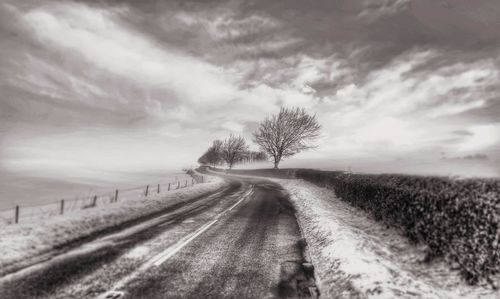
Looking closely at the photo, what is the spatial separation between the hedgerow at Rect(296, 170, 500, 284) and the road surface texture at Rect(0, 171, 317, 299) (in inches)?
114

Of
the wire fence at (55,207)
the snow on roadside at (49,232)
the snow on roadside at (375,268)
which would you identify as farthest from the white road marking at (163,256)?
the wire fence at (55,207)

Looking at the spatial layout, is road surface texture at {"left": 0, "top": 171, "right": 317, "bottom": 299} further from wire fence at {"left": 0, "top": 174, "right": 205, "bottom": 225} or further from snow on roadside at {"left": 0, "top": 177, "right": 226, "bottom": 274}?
wire fence at {"left": 0, "top": 174, "right": 205, "bottom": 225}

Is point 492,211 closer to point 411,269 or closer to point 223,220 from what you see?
point 411,269

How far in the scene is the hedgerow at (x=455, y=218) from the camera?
16.0ft

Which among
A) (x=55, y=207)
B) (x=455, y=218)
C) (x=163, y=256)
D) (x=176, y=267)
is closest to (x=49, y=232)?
(x=163, y=256)

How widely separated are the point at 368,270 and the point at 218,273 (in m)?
3.08

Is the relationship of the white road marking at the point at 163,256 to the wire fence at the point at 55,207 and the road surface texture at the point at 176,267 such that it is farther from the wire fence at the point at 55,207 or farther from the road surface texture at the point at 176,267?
the wire fence at the point at 55,207

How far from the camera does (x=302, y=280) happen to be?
571 cm

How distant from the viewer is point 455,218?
17.8ft

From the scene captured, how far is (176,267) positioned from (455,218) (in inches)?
232

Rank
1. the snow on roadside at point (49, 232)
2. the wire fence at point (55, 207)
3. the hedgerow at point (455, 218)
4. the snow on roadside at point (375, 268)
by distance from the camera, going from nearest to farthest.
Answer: the snow on roadside at point (375, 268)
the hedgerow at point (455, 218)
the snow on roadside at point (49, 232)
the wire fence at point (55, 207)

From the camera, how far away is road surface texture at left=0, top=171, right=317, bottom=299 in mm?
4910

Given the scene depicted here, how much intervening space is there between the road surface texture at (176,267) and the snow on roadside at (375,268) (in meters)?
0.47

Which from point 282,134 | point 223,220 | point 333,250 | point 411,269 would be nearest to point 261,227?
point 223,220
